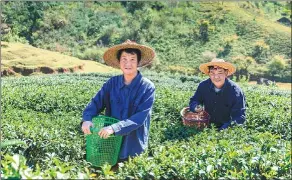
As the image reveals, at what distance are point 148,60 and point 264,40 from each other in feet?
90.2

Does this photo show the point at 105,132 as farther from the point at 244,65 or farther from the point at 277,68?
the point at 277,68

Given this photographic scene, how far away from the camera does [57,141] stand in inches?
184

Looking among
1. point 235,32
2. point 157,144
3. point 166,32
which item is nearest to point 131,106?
point 157,144

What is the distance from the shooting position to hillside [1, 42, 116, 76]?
826 inches

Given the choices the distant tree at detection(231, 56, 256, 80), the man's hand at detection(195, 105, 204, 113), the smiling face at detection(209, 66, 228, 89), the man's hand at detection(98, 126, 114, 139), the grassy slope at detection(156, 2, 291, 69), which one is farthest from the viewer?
the grassy slope at detection(156, 2, 291, 69)

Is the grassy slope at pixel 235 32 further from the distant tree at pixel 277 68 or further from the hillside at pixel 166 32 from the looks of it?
the distant tree at pixel 277 68

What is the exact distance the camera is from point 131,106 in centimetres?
441

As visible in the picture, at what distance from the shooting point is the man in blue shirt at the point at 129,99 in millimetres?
4316

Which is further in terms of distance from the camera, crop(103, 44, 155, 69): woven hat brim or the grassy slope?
the grassy slope

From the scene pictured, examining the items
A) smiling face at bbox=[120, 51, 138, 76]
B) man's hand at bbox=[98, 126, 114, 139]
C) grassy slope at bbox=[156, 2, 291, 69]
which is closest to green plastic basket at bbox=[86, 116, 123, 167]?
man's hand at bbox=[98, 126, 114, 139]

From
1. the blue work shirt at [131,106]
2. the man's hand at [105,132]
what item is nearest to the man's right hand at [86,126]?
the blue work shirt at [131,106]

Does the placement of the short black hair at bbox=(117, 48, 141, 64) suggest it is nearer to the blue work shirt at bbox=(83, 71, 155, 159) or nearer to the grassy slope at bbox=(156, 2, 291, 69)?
the blue work shirt at bbox=(83, 71, 155, 159)

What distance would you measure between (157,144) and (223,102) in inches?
42.2

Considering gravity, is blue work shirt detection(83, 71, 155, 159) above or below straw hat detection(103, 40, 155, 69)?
below
